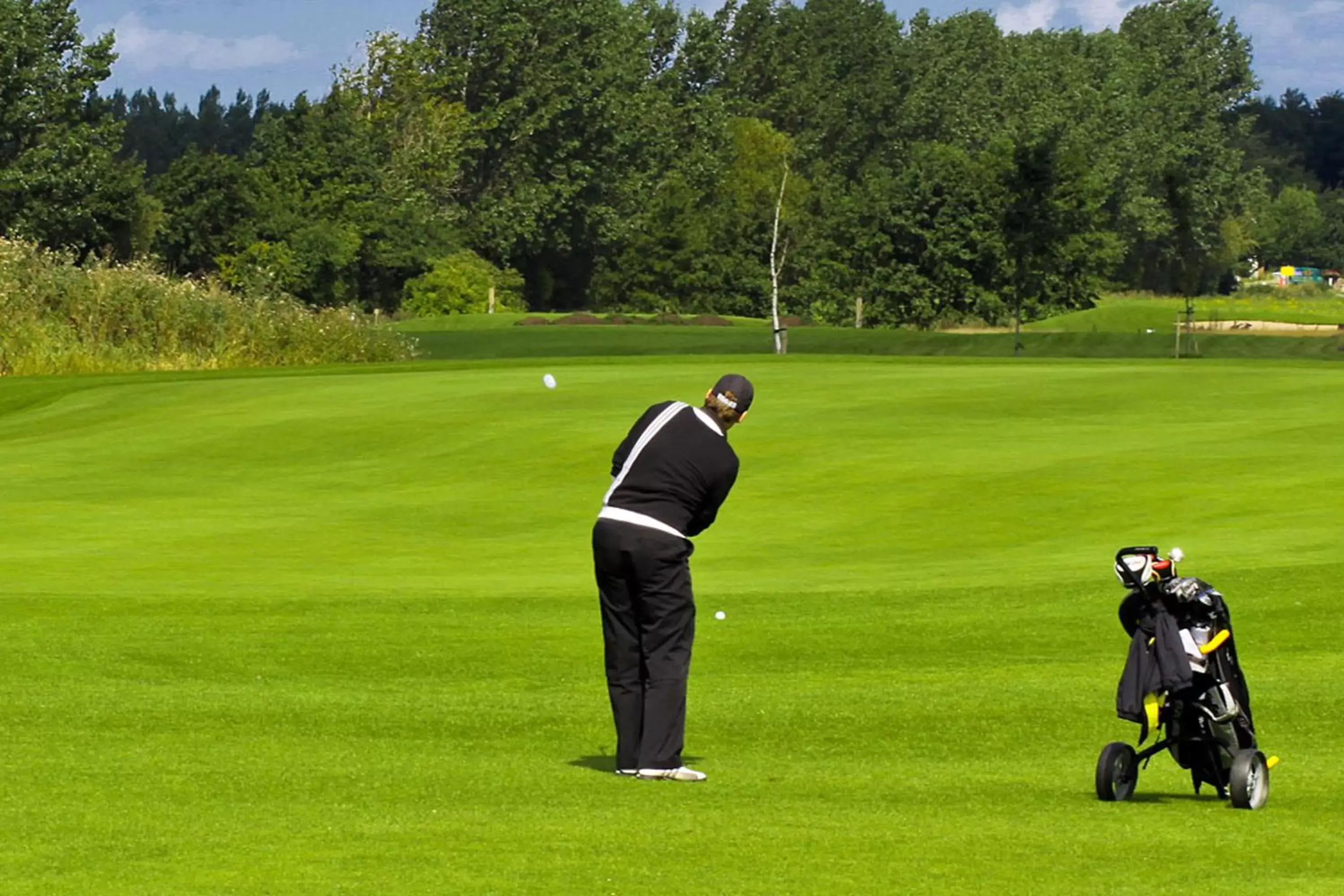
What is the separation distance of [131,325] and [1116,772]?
3697 cm

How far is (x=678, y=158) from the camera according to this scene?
12100 cm

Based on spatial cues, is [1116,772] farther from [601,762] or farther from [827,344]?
[827,344]

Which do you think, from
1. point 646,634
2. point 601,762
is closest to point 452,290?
point 601,762

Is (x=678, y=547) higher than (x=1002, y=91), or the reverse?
(x=1002, y=91)

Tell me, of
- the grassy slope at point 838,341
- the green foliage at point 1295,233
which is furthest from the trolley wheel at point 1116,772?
the green foliage at point 1295,233

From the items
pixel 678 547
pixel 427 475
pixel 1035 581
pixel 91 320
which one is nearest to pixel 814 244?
pixel 91 320

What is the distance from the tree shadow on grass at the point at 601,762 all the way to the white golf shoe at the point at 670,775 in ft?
0.75

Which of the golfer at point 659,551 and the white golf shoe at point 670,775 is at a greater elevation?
the golfer at point 659,551

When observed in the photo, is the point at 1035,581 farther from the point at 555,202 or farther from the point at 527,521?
the point at 555,202

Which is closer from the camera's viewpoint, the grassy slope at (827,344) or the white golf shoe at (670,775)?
the white golf shoe at (670,775)

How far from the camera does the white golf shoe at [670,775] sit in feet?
30.9

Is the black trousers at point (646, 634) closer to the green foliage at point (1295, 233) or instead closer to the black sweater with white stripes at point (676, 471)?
the black sweater with white stripes at point (676, 471)

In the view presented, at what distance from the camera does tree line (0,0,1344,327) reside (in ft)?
267

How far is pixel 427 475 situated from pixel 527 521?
3148 mm
